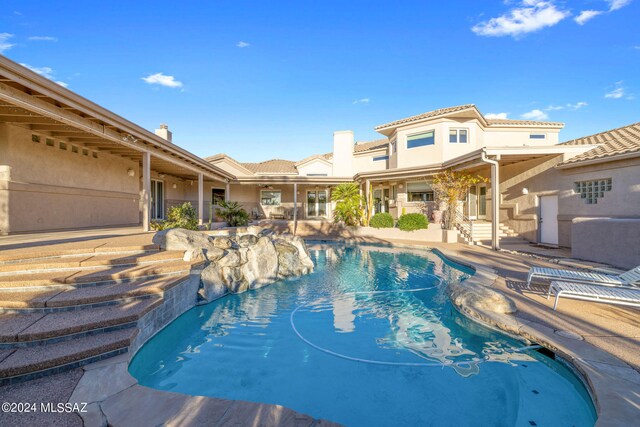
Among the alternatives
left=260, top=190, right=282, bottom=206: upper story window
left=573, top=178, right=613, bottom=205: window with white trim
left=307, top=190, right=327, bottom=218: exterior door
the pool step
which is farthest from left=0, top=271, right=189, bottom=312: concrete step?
left=307, top=190, right=327, bottom=218: exterior door

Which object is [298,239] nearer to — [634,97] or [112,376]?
[112,376]

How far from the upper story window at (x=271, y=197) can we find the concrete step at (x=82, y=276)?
1800 cm

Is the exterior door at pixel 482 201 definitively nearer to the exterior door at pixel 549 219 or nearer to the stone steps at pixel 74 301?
the exterior door at pixel 549 219

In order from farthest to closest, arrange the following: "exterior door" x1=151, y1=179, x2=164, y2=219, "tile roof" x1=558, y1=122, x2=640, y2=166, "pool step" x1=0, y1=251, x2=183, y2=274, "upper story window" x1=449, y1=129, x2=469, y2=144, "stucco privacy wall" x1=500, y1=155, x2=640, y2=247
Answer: "upper story window" x1=449, y1=129, x2=469, y2=144
"exterior door" x1=151, y1=179, x2=164, y2=219
"tile roof" x1=558, y1=122, x2=640, y2=166
"stucco privacy wall" x1=500, y1=155, x2=640, y2=247
"pool step" x1=0, y1=251, x2=183, y2=274

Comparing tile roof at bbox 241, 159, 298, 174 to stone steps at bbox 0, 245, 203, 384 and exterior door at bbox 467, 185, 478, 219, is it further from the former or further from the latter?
stone steps at bbox 0, 245, 203, 384

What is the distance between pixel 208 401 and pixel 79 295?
9.85 feet

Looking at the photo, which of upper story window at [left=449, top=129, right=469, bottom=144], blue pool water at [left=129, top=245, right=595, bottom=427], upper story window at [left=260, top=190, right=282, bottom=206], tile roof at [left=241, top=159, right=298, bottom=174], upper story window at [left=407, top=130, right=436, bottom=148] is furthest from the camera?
tile roof at [left=241, top=159, right=298, bottom=174]

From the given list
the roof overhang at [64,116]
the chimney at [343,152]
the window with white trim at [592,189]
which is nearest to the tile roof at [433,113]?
the chimney at [343,152]

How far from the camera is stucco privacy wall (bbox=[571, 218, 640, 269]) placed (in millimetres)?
7477

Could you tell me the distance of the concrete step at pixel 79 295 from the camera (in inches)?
154

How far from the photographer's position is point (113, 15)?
11.1 metres

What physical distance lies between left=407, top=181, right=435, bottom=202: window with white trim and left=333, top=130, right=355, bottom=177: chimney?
6.43m

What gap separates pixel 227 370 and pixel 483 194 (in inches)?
665

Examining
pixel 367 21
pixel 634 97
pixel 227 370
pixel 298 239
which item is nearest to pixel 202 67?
pixel 367 21
